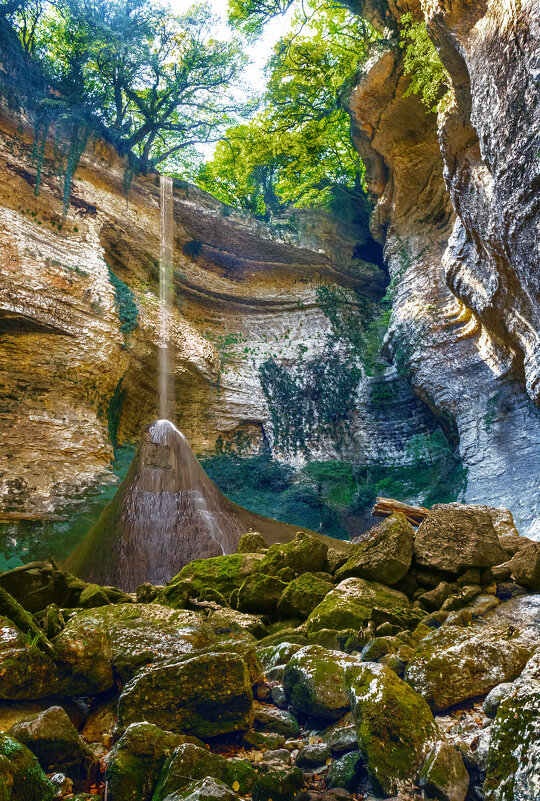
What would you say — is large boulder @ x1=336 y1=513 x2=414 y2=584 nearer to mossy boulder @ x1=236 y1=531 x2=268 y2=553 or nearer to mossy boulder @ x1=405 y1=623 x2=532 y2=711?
mossy boulder @ x1=405 y1=623 x2=532 y2=711

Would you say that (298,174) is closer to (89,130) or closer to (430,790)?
(89,130)

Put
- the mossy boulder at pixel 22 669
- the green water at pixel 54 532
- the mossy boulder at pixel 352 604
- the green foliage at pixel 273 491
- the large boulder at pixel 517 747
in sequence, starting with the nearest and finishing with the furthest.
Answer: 1. the large boulder at pixel 517 747
2. the mossy boulder at pixel 22 669
3. the mossy boulder at pixel 352 604
4. the green water at pixel 54 532
5. the green foliage at pixel 273 491

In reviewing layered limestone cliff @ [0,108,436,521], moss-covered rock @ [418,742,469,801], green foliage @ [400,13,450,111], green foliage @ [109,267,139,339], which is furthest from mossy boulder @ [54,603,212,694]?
green foliage @ [109,267,139,339]

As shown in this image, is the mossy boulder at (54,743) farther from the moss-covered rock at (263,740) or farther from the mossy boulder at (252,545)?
the mossy boulder at (252,545)

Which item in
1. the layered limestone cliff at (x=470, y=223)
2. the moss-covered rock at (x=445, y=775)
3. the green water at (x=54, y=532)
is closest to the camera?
the moss-covered rock at (x=445, y=775)

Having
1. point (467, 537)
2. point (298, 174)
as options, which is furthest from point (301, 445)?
point (467, 537)

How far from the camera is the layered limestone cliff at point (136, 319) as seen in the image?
38.2ft

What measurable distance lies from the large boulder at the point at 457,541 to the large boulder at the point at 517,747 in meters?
2.69

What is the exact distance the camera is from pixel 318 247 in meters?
17.9

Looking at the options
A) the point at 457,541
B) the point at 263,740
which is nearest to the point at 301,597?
the point at 457,541

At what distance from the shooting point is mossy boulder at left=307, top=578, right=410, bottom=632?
13.5ft

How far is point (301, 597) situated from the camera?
15.4 ft

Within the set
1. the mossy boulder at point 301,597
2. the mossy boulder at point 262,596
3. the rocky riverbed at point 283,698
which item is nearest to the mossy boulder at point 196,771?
the rocky riverbed at point 283,698

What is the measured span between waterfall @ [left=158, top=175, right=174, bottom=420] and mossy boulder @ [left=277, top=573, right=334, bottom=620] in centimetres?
1083
